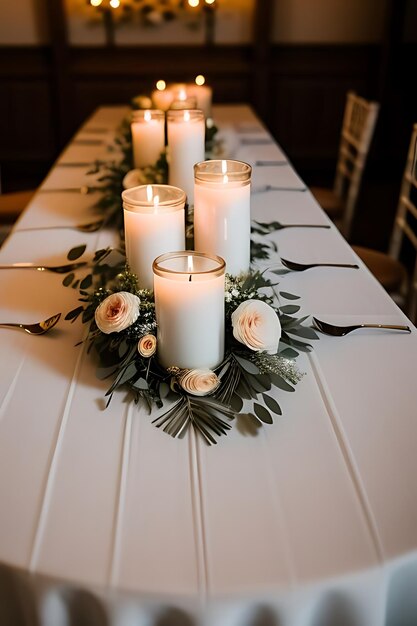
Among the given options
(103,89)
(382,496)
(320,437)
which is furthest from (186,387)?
(103,89)

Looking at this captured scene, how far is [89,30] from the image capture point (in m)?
5.05

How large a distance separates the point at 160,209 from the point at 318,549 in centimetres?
66

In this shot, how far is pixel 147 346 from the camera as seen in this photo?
1025 mm

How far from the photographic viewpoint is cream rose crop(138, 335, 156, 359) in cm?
102

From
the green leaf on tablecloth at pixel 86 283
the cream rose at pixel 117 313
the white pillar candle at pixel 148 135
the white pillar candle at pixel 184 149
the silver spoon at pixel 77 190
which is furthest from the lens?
the silver spoon at pixel 77 190

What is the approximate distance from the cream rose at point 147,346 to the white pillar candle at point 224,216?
0.31 meters

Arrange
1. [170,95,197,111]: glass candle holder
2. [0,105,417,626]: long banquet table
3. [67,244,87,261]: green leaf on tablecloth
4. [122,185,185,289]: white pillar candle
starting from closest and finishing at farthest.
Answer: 1. [0,105,417,626]: long banquet table
2. [122,185,185,289]: white pillar candle
3. [67,244,87,261]: green leaf on tablecloth
4. [170,95,197,111]: glass candle holder

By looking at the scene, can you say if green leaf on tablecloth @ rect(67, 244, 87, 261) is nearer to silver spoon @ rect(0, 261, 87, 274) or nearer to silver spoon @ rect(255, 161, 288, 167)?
silver spoon @ rect(0, 261, 87, 274)

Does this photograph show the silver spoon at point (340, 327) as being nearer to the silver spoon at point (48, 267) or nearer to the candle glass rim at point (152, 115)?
the silver spoon at point (48, 267)

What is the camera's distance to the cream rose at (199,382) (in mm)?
964

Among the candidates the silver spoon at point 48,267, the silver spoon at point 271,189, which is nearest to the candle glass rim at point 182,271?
the silver spoon at point 48,267

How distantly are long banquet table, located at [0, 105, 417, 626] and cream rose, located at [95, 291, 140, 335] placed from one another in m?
0.08

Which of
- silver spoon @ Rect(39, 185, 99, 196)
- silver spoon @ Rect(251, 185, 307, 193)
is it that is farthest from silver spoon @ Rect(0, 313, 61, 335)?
silver spoon @ Rect(251, 185, 307, 193)

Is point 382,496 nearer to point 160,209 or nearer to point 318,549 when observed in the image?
point 318,549
